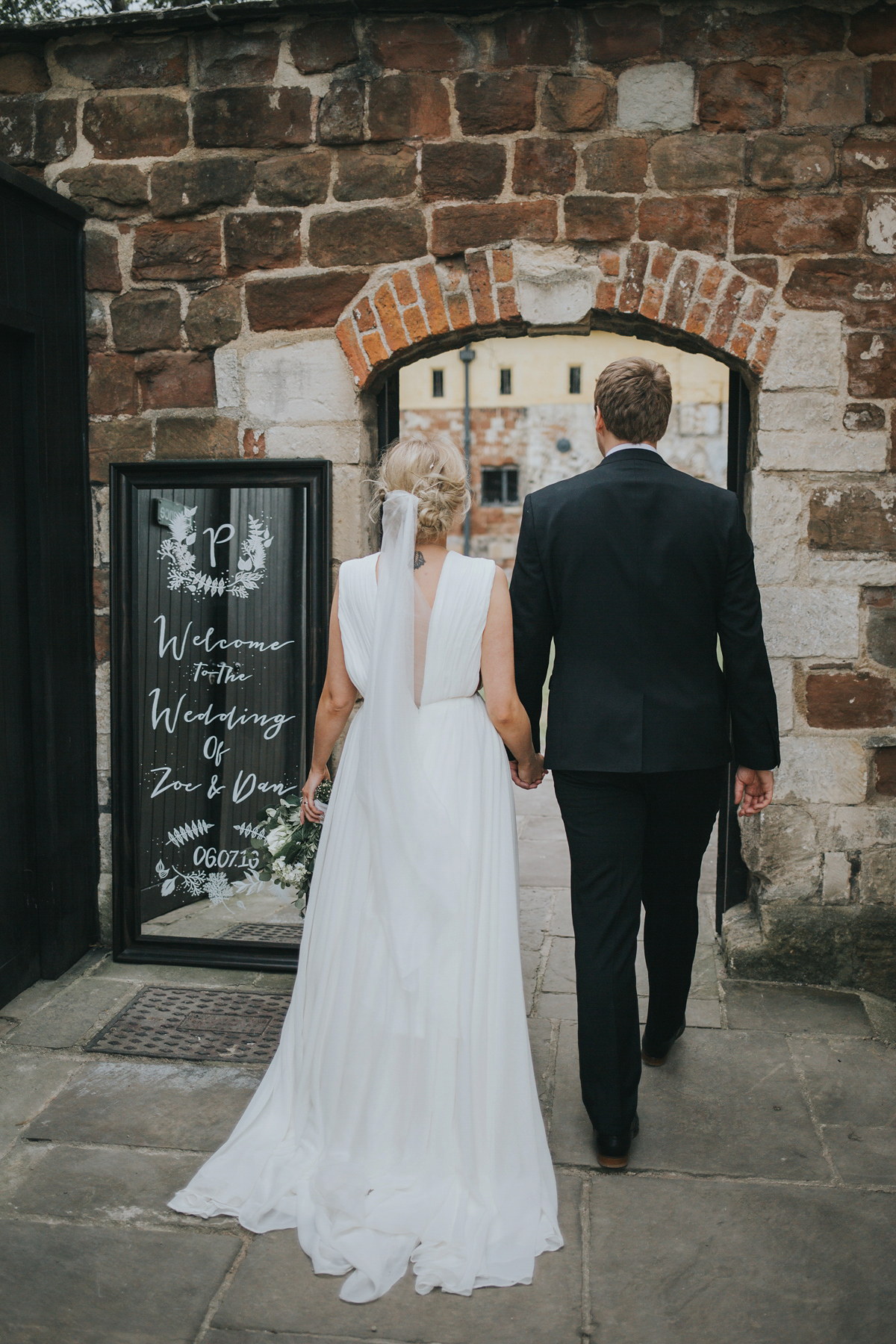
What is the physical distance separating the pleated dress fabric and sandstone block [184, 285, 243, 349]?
5.58 feet

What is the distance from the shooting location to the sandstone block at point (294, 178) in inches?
150

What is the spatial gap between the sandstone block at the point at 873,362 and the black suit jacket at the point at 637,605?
134 centimetres

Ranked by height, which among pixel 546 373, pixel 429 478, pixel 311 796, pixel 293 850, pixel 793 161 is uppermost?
pixel 546 373

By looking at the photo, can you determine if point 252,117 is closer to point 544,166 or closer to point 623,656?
point 544,166

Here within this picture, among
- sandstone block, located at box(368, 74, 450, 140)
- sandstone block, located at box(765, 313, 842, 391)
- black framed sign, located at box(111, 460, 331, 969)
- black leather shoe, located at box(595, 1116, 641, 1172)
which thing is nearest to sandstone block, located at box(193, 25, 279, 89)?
sandstone block, located at box(368, 74, 450, 140)

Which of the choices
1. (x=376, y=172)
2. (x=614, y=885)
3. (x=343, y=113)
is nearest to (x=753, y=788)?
(x=614, y=885)

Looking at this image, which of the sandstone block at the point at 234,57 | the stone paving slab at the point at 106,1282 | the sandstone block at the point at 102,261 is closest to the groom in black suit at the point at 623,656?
the stone paving slab at the point at 106,1282

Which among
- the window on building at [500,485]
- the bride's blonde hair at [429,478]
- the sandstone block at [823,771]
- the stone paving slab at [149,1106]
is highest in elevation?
the window on building at [500,485]

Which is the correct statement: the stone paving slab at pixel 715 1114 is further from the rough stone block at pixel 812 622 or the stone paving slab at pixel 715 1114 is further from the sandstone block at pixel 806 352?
the sandstone block at pixel 806 352

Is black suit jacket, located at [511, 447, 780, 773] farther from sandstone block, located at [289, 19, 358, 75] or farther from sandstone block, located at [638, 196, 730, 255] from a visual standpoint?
sandstone block, located at [289, 19, 358, 75]

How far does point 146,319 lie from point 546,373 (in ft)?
82.7

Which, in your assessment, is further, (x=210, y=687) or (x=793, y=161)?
(x=210, y=687)

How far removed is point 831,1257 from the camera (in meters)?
2.36

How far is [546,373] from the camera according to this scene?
2803 centimetres
